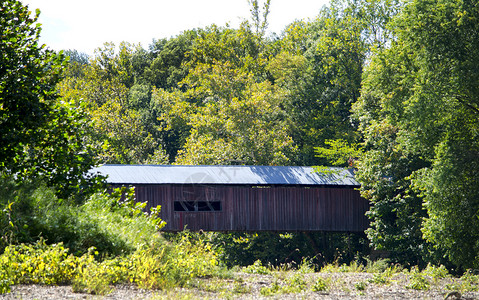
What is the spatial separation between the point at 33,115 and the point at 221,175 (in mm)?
11728

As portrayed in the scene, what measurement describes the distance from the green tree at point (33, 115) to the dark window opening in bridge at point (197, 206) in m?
9.73

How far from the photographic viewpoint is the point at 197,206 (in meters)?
22.3

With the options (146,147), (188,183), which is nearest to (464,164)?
(188,183)

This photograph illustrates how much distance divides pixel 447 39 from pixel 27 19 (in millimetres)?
12247

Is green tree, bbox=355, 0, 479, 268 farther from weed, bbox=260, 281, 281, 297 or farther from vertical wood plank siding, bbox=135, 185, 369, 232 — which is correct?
weed, bbox=260, 281, 281, 297

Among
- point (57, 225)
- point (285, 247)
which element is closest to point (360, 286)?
point (57, 225)

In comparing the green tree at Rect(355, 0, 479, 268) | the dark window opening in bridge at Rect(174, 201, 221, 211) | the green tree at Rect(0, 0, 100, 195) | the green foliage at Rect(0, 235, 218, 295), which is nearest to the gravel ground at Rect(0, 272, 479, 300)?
the green foliage at Rect(0, 235, 218, 295)

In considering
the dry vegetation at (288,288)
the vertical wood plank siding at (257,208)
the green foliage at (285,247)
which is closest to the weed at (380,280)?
the dry vegetation at (288,288)

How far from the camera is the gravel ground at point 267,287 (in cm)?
712

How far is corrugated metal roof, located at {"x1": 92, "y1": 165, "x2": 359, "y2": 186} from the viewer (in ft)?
70.6

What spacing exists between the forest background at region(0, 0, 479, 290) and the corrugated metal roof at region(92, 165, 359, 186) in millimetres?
1609

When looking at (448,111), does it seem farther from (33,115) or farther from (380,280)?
(33,115)

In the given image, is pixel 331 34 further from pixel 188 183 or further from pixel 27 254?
pixel 27 254

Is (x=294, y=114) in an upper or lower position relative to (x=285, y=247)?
upper
